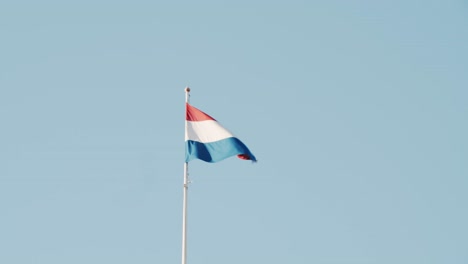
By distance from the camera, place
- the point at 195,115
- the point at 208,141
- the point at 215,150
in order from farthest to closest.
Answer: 1. the point at 195,115
2. the point at 208,141
3. the point at 215,150

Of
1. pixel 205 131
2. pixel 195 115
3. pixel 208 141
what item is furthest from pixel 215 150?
pixel 195 115

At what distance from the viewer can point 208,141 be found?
4144 centimetres

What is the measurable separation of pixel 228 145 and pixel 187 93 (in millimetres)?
2816

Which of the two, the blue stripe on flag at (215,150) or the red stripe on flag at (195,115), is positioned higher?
the red stripe on flag at (195,115)

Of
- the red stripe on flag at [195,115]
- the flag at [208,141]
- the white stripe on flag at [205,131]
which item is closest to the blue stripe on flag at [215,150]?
the flag at [208,141]

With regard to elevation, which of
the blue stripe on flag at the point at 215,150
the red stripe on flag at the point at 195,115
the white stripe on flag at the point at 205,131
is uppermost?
the red stripe on flag at the point at 195,115

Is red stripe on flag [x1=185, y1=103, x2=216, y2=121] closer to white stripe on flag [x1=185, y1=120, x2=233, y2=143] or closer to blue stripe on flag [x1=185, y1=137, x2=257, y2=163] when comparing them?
white stripe on flag [x1=185, y1=120, x2=233, y2=143]

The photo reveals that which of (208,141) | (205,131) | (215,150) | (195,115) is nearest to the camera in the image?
(215,150)

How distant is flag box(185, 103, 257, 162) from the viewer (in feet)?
134

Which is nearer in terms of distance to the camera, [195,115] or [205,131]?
[205,131]

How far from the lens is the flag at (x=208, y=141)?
4097 centimetres

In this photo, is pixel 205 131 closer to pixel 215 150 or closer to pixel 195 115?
pixel 195 115

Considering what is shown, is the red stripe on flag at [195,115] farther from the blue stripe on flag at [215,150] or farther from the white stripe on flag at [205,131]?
the blue stripe on flag at [215,150]

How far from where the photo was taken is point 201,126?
1640 inches
